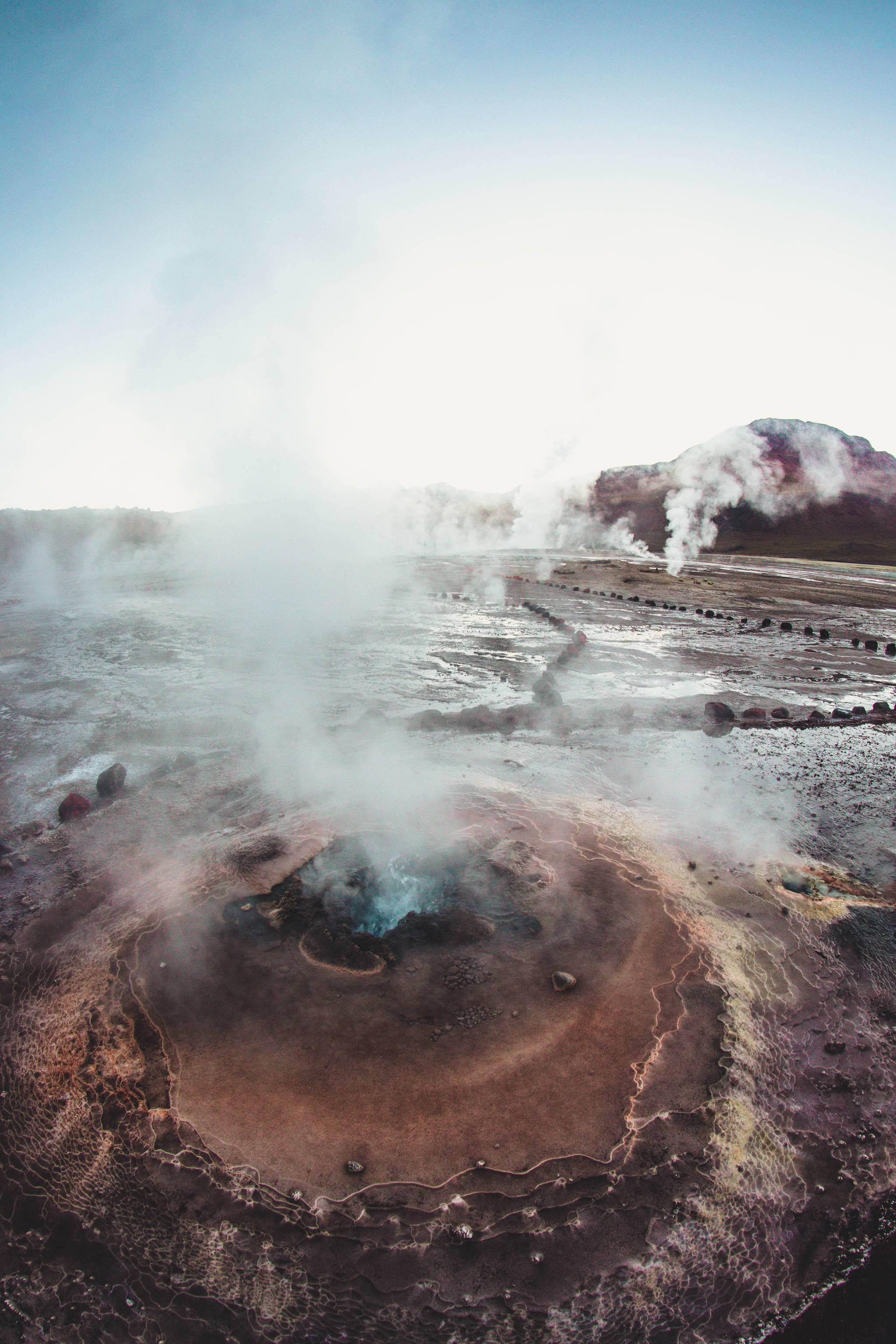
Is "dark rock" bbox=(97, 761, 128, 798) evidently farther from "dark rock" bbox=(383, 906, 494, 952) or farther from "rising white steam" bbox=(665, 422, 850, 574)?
"rising white steam" bbox=(665, 422, 850, 574)

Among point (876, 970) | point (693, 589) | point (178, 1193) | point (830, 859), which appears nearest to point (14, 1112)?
point (178, 1193)

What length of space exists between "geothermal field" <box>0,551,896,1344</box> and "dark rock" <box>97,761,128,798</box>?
1.4 inches

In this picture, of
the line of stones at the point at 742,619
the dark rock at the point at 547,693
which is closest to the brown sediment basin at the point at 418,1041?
the dark rock at the point at 547,693

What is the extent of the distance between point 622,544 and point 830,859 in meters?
62.7

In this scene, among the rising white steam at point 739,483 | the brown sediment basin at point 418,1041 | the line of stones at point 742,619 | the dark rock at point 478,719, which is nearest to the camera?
the brown sediment basin at point 418,1041

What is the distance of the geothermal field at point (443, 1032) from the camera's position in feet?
9.57

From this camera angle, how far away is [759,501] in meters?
87.2

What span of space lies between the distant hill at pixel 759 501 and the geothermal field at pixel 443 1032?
58.6 m

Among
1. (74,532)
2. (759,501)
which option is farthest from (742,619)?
(759,501)

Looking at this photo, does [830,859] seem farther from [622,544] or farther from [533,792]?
[622,544]

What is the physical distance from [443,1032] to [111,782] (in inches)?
228

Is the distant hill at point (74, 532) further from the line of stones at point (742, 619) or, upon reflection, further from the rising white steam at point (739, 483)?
the rising white steam at point (739, 483)

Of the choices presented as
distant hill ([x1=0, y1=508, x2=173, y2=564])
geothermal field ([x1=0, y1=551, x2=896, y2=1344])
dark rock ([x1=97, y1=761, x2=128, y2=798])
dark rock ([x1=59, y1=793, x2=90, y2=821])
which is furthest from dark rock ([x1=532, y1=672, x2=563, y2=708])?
distant hill ([x1=0, y1=508, x2=173, y2=564])

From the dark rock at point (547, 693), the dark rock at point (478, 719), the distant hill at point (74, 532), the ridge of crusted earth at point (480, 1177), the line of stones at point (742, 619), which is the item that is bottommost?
the ridge of crusted earth at point (480, 1177)
